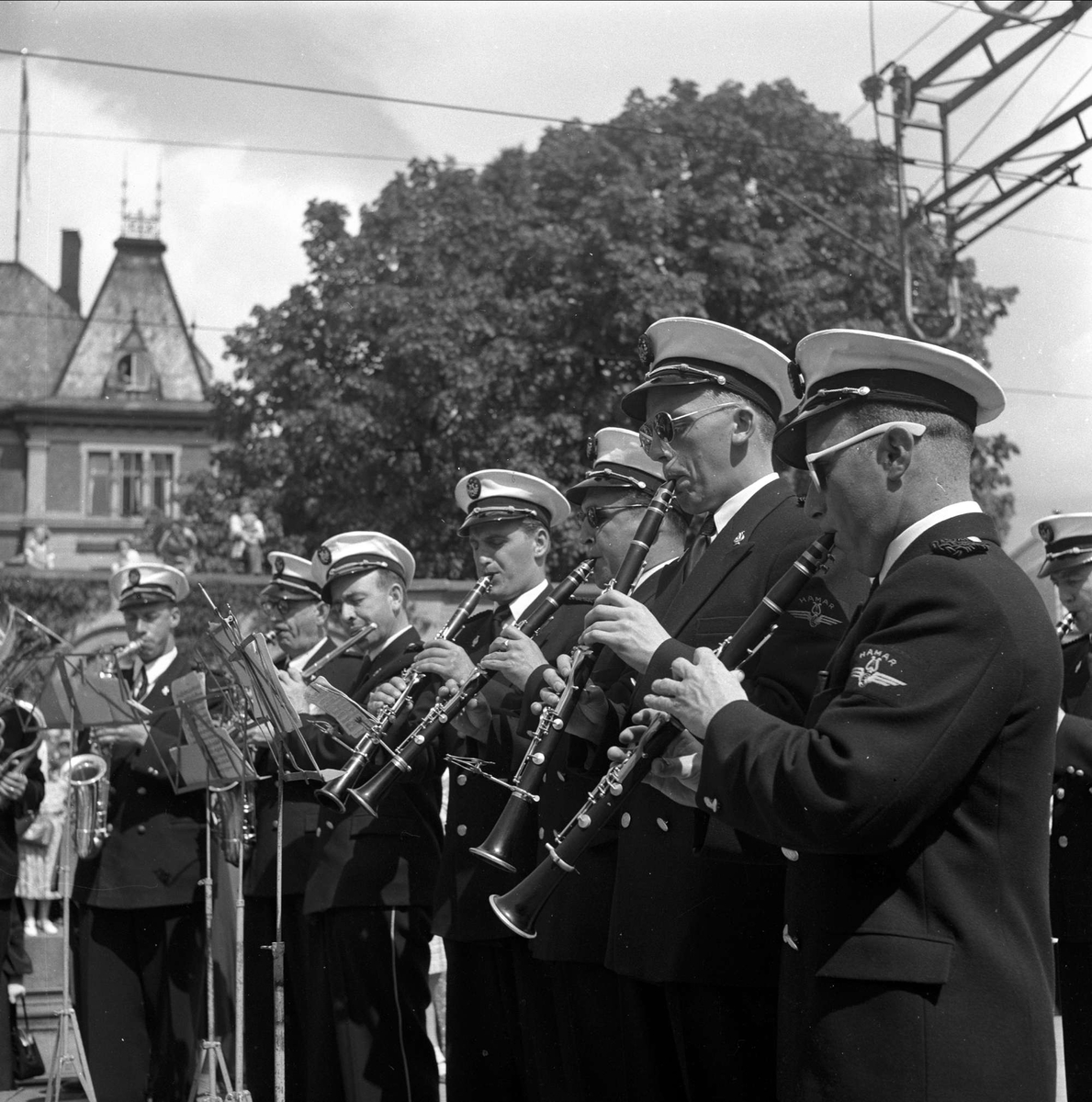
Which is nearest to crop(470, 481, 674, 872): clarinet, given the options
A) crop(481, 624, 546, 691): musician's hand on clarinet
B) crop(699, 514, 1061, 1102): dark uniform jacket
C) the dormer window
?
crop(481, 624, 546, 691): musician's hand on clarinet

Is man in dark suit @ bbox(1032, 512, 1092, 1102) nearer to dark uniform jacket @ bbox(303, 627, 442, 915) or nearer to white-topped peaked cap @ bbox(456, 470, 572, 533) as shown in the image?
white-topped peaked cap @ bbox(456, 470, 572, 533)

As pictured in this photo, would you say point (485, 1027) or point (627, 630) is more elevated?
point (627, 630)

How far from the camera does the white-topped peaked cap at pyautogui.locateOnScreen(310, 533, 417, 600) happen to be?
6355mm

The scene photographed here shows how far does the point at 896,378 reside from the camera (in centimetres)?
297

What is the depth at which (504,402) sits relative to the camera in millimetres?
21078

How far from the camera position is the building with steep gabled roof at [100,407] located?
149 ft

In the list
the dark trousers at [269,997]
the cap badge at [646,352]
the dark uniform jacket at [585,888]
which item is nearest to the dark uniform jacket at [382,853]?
the dark trousers at [269,997]

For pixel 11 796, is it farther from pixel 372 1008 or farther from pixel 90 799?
pixel 372 1008

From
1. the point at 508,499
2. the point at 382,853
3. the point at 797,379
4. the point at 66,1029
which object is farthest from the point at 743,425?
the point at 66,1029

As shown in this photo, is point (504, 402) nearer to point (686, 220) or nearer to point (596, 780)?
point (686, 220)

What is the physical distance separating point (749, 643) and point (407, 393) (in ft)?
61.7

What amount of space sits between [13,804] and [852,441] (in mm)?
5311

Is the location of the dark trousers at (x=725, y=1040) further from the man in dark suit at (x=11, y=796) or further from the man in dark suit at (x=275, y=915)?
the man in dark suit at (x=11, y=796)

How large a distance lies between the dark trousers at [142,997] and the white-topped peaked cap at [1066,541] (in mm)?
3994
